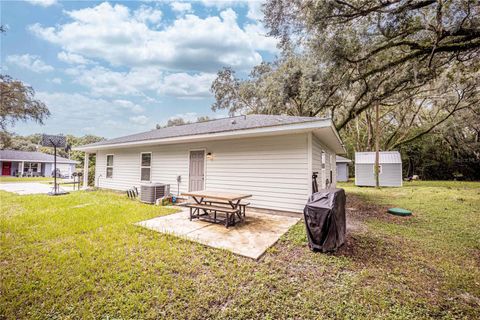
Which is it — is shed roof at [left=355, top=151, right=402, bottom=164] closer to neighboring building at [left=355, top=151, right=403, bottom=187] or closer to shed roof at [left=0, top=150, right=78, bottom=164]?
neighboring building at [left=355, top=151, right=403, bottom=187]

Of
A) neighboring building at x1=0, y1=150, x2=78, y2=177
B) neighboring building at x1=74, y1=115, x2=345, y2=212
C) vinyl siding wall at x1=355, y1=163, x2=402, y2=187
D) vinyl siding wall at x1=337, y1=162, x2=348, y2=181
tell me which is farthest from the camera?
neighboring building at x1=0, y1=150, x2=78, y2=177

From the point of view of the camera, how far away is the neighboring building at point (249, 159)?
554cm

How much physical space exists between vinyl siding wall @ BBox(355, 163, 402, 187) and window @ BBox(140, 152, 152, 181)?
15.4m

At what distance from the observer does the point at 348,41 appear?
20.1ft

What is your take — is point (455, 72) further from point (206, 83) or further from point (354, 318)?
point (206, 83)

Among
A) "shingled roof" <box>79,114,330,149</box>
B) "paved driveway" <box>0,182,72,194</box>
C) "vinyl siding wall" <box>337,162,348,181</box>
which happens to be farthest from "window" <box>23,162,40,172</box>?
"vinyl siding wall" <box>337,162,348,181</box>

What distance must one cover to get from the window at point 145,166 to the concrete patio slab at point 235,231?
4.18 meters

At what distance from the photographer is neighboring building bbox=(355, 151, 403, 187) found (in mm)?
15047

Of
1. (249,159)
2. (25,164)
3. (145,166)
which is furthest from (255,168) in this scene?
(25,164)

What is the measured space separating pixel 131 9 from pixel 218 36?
312 cm

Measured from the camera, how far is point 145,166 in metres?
9.19

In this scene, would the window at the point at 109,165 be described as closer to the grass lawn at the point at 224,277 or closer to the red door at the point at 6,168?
the grass lawn at the point at 224,277

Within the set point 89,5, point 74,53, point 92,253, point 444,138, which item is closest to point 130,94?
point 74,53

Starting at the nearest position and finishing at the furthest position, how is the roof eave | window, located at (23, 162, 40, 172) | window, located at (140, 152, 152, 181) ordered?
1. the roof eave
2. window, located at (140, 152, 152, 181)
3. window, located at (23, 162, 40, 172)
